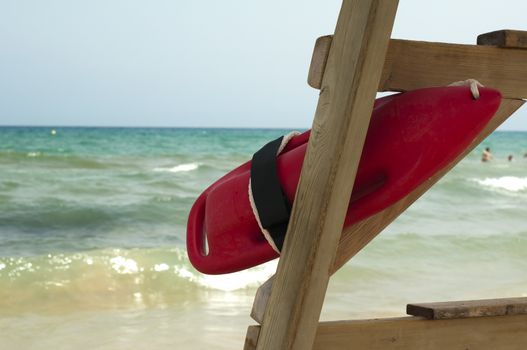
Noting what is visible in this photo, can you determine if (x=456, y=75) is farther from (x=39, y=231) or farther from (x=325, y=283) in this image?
(x=39, y=231)

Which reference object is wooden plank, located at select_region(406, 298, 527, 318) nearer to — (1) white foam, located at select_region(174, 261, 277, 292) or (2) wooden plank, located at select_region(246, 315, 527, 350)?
(2) wooden plank, located at select_region(246, 315, 527, 350)

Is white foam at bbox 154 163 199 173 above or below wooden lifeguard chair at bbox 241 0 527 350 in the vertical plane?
below

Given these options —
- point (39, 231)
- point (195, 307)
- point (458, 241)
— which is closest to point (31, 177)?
point (39, 231)

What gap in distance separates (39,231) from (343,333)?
6.61m

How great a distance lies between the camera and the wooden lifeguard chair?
1.55 meters

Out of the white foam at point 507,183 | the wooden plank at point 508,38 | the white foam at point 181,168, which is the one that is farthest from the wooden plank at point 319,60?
the white foam at point 181,168

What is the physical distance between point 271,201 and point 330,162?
0.57 feet

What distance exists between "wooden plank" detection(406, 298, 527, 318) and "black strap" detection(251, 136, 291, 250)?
1.31 feet

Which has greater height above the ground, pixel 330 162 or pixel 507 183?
pixel 330 162

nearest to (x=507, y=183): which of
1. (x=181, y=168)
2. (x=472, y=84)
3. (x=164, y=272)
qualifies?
(x=181, y=168)

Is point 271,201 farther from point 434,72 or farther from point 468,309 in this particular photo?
point 468,309

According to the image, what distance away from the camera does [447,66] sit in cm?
172

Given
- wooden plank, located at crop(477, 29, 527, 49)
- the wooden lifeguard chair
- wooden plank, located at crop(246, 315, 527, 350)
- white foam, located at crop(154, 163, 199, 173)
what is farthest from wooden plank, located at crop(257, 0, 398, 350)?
white foam, located at crop(154, 163, 199, 173)

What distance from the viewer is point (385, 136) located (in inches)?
64.2
